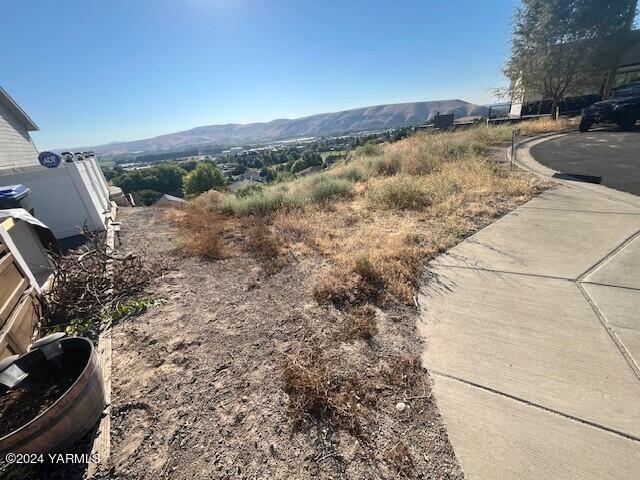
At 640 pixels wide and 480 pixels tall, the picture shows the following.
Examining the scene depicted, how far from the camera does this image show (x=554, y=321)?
2.52 meters

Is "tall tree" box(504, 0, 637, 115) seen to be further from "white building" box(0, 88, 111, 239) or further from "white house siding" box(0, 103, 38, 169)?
"white house siding" box(0, 103, 38, 169)

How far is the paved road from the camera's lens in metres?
6.26

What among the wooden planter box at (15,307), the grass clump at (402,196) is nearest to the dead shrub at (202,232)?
the wooden planter box at (15,307)

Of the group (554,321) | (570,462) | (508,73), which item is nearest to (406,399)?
(570,462)

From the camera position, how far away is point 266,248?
194 inches

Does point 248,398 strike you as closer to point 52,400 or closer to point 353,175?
point 52,400

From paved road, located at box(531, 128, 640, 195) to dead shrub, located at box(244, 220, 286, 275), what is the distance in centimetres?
688

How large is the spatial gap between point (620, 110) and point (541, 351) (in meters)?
15.5

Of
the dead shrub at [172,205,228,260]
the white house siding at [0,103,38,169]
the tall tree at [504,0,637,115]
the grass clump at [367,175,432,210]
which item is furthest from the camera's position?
the tall tree at [504,0,637,115]

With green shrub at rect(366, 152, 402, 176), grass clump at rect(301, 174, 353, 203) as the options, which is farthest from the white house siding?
green shrub at rect(366, 152, 402, 176)

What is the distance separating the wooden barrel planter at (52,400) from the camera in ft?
5.33

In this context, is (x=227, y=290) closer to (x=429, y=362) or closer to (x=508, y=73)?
(x=429, y=362)

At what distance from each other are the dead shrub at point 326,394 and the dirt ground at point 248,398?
55 millimetres

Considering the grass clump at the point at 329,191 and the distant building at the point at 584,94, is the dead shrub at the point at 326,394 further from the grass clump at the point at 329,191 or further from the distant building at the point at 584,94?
the distant building at the point at 584,94
